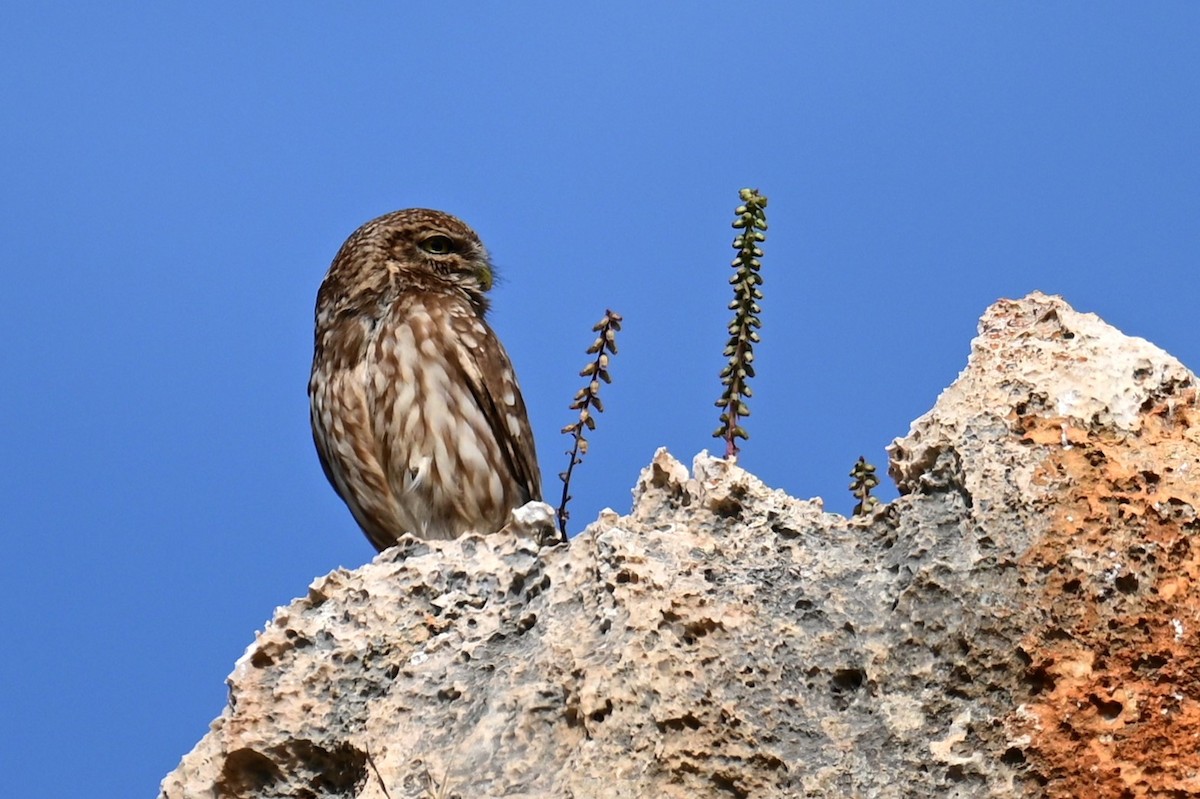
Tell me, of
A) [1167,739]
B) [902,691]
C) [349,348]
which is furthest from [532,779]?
[349,348]

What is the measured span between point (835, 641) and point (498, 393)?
328 cm

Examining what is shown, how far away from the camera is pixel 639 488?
3352mm

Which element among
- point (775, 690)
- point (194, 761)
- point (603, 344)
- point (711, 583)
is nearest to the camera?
point (775, 690)

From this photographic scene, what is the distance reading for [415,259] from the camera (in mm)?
6457

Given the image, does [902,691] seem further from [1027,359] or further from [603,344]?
[603,344]

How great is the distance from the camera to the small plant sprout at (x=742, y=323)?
3.70 m

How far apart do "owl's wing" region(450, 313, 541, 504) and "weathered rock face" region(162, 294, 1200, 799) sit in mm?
2551

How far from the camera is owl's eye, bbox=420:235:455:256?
21.5ft

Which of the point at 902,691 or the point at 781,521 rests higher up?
the point at 781,521

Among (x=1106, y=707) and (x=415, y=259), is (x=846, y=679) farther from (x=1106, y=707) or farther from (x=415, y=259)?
(x=415, y=259)

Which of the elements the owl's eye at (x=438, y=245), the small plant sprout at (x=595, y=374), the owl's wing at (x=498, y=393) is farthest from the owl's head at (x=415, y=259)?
the small plant sprout at (x=595, y=374)

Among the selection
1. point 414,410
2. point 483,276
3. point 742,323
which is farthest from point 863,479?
point 483,276

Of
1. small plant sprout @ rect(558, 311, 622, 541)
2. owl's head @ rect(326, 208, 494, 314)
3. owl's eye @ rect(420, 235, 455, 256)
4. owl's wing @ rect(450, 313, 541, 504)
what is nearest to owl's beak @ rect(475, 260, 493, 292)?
owl's head @ rect(326, 208, 494, 314)

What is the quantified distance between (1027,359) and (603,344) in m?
1.32
